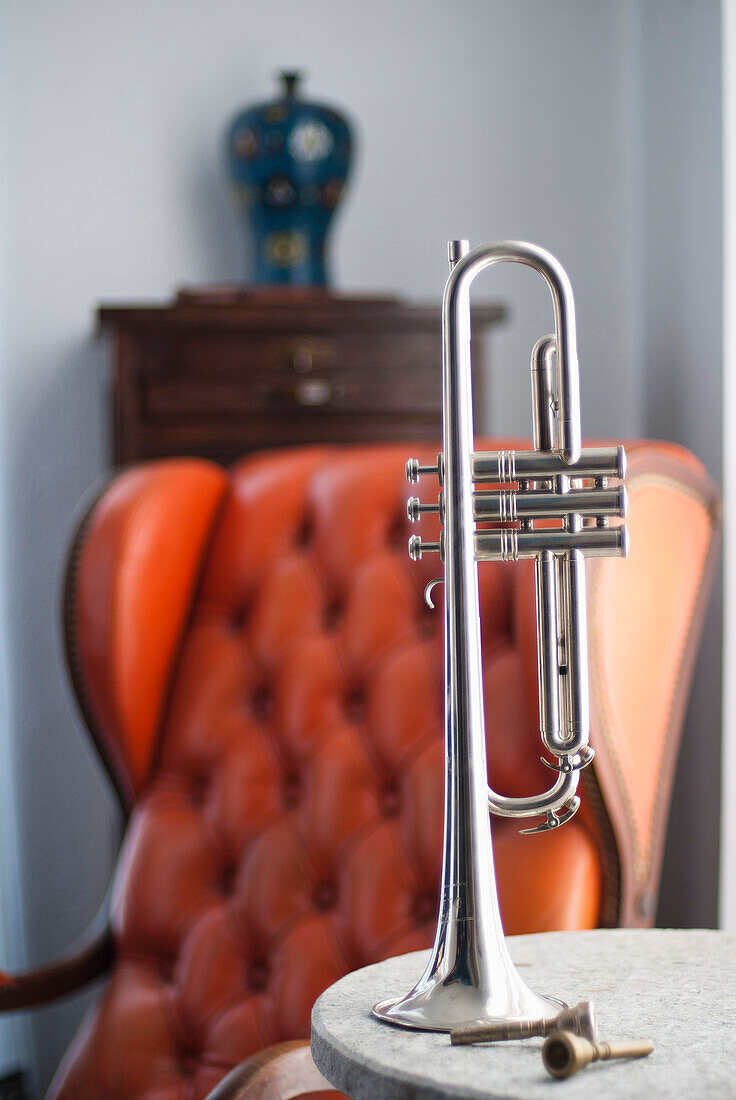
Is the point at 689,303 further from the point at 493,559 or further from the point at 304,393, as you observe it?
the point at 493,559

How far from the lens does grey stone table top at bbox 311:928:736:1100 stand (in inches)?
19.3

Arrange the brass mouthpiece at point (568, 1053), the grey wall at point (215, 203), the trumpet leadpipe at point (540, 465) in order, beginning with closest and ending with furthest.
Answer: the brass mouthpiece at point (568, 1053) < the trumpet leadpipe at point (540, 465) < the grey wall at point (215, 203)

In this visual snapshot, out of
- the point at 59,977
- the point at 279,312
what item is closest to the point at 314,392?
the point at 279,312

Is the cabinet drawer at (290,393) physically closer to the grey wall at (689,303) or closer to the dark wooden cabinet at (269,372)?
the dark wooden cabinet at (269,372)

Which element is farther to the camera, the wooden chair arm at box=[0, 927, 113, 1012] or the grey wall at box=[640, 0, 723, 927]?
the grey wall at box=[640, 0, 723, 927]

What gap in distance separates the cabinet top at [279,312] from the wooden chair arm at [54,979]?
0.76m

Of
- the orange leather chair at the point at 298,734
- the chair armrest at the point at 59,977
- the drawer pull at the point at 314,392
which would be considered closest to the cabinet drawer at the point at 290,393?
the drawer pull at the point at 314,392

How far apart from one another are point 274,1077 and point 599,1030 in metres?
0.23

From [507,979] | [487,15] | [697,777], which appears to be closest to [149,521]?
[507,979]

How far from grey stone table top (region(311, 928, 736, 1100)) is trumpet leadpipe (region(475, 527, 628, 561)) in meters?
0.25

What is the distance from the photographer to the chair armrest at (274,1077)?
0.68 metres

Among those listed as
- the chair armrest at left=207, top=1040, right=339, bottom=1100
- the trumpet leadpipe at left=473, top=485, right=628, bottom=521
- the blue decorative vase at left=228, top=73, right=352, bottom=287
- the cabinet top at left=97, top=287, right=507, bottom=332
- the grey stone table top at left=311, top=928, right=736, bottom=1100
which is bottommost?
the chair armrest at left=207, top=1040, right=339, bottom=1100

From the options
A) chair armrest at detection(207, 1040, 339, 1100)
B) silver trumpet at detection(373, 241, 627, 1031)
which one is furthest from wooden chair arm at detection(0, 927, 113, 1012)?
silver trumpet at detection(373, 241, 627, 1031)

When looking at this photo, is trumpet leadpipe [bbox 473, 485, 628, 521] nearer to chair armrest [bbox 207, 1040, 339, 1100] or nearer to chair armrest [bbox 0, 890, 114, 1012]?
chair armrest [bbox 207, 1040, 339, 1100]
